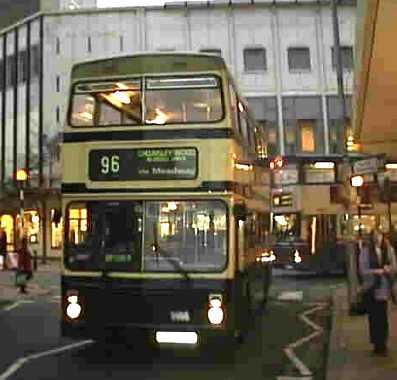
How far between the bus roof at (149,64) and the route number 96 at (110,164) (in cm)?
129

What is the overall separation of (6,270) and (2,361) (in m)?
21.7

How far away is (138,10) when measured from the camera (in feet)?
153

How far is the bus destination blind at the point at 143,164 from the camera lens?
37.1 ft

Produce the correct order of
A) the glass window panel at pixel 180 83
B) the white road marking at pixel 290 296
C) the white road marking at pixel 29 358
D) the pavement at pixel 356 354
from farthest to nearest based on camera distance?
the white road marking at pixel 290 296 < the glass window panel at pixel 180 83 < the white road marking at pixel 29 358 < the pavement at pixel 356 354

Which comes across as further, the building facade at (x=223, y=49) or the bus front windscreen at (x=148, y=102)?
the building facade at (x=223, y=49)

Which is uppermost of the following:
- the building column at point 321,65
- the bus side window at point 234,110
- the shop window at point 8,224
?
the building column at point 321,65

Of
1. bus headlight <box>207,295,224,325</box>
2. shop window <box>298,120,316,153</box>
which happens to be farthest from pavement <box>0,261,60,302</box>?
shop window <box>298,120,316,153</box>

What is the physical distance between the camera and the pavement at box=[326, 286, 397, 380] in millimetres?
10281

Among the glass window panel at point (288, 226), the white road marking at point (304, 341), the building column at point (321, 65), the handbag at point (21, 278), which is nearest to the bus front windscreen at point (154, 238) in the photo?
the white road marking at point (304, 341)

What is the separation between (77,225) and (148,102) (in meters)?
2.03

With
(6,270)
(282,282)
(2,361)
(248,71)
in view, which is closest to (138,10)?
(248,71)

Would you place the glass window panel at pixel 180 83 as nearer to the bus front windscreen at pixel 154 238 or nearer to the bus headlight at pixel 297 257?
the bus front windscreen at pixel 154 238

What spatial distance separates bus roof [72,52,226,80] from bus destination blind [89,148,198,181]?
1.21 metres

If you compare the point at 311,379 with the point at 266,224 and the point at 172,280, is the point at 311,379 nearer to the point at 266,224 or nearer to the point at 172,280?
the point at 172,280
